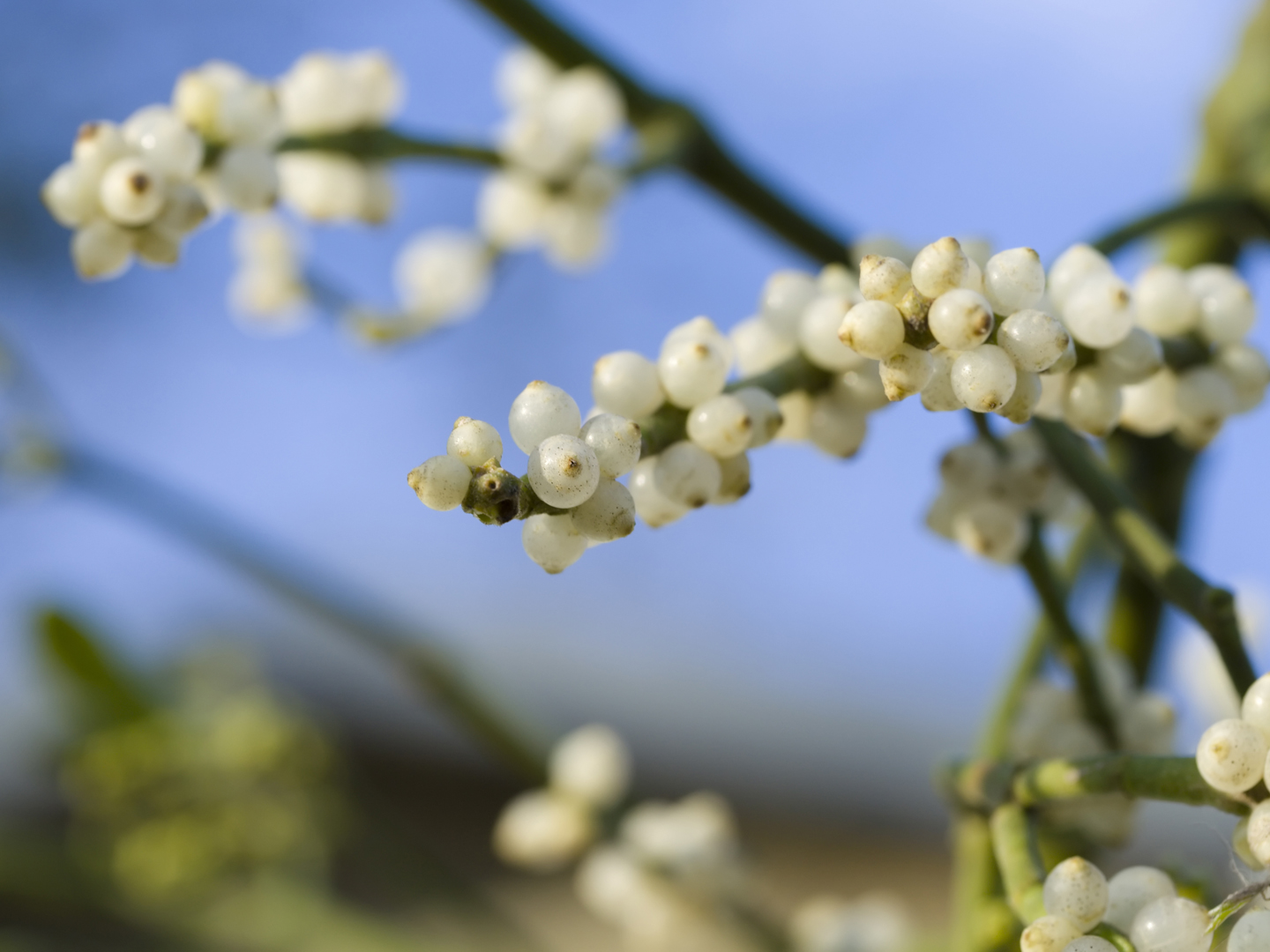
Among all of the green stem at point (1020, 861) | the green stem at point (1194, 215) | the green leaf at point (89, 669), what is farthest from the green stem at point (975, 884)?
A: the green leaf at point (89, 669)

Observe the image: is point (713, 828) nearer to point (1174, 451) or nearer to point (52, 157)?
point (1174, 451)

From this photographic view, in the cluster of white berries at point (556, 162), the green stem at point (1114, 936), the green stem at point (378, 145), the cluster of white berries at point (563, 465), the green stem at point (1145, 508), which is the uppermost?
the cluster of white berries at point (556, 162)

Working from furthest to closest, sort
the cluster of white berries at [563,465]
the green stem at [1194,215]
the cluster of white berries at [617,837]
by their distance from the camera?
the cluster of white berries at [617,837], the green stem at [1194,215], the cluster of white berries at [563,465]

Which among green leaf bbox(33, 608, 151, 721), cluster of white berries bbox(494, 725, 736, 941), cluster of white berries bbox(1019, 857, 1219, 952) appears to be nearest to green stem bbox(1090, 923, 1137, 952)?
cluster of white berries bbox(1019, 857, 1219, 952)

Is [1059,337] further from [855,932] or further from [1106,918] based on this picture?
[855,932]

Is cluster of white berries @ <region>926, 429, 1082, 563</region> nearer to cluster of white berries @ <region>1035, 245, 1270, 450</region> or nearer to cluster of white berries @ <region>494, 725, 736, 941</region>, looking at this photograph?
cluster of white berries @ <region>1035, 245, 1270, 450</region>

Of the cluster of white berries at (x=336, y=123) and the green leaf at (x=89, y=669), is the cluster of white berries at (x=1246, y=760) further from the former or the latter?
the green leaf at (x=89, y=669)

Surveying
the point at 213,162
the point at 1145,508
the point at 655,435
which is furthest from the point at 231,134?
the point at 1145,508
